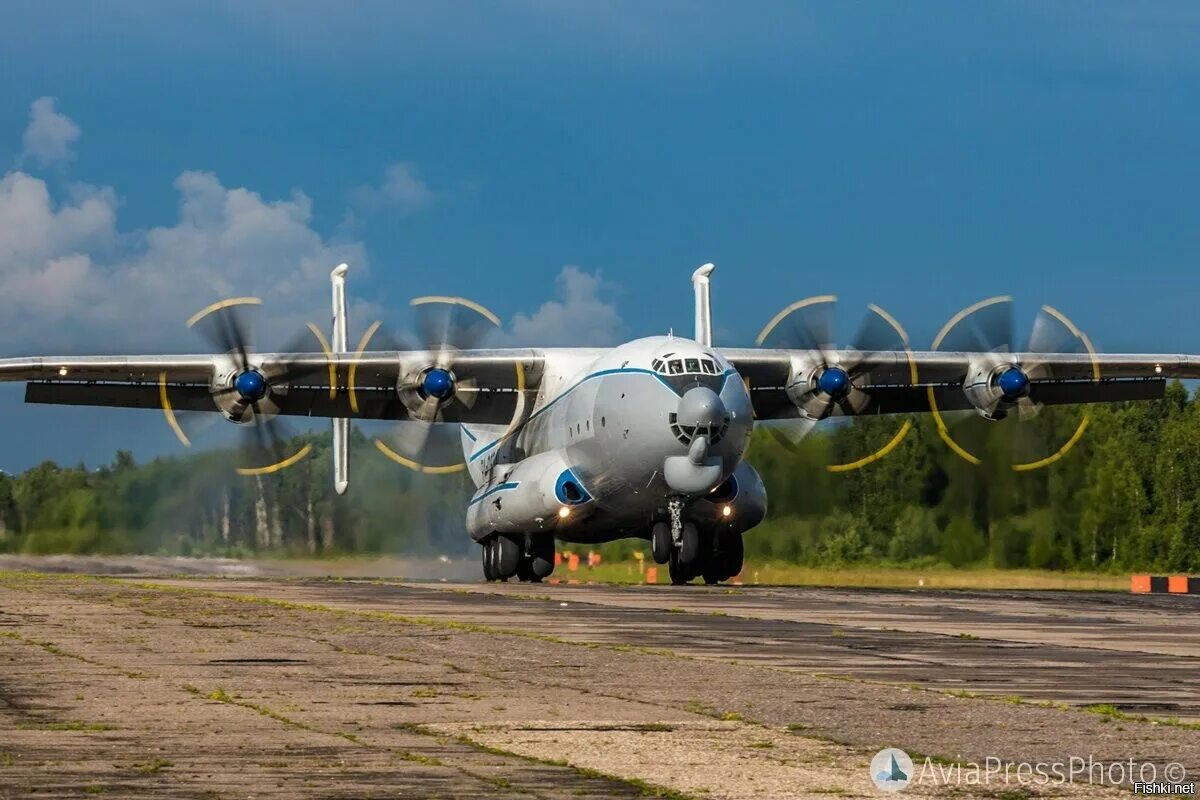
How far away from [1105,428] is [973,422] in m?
6.30

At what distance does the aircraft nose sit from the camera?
33.8 metres

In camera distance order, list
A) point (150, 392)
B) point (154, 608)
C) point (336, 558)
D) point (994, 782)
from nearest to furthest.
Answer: point (994, 782) → point (154, 608) → point (150, 392) → point (336, 558)

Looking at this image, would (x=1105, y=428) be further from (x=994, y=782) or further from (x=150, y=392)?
(x=994, y=782)

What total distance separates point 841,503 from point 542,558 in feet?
30.0

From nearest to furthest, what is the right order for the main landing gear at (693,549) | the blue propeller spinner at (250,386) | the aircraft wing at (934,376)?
1. the main landing gear at (693,549)
2. the blue propeller spinner at (250,386)
3. the aircraft wing at (934,376)

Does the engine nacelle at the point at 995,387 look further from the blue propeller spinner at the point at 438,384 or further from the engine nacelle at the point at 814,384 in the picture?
the blue propeller spinner at the point at 438,384

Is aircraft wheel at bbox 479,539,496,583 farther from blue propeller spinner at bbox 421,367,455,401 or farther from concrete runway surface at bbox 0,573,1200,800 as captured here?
concrete runway surface at bbox 0,573,1200,800

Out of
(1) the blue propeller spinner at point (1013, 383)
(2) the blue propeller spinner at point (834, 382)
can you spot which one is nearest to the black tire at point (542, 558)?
(2) the blue propeller spinner at point (834, 382)

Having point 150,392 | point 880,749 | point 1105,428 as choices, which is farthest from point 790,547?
point 880,749

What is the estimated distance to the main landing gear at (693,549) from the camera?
37.0m

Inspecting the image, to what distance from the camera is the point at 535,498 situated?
38219mm

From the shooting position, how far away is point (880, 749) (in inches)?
400

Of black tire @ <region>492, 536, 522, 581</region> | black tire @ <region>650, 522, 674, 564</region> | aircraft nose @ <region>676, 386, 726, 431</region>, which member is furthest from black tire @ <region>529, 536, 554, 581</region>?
aircraft nose @ <region>676, 386, 726, 431</region>

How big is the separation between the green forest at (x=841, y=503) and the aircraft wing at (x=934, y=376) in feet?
4.27
